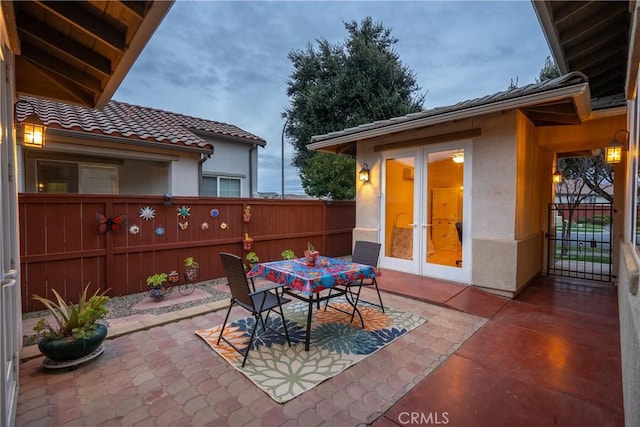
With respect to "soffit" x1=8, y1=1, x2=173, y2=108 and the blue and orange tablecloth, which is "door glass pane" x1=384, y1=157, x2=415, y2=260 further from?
"soffit" x1=8, y1=1, x2=173, y2=108

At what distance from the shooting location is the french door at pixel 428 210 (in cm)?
523

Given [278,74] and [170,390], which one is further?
[278,74]

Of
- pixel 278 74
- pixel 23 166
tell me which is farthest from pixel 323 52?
pixel 23 166

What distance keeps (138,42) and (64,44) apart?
106 centimetres

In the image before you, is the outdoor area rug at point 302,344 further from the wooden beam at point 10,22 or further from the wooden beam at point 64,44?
the wooden beam at point 10,22

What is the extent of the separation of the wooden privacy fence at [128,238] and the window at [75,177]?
290 centimetres

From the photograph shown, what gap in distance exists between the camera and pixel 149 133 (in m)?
6.78

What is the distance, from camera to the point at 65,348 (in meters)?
2.67

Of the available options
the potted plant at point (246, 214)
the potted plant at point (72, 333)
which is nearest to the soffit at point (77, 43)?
the potted plant at point (72, 333)

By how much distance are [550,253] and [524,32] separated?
23.8 feet

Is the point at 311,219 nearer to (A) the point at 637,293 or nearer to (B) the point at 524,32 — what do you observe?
(A) the point at 637,293

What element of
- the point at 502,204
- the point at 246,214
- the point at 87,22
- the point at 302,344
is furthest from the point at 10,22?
the point at 502,204

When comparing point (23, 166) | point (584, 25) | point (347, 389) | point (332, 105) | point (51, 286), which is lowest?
A: point (347, 389)

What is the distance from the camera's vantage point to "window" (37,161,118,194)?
20.6 ft
